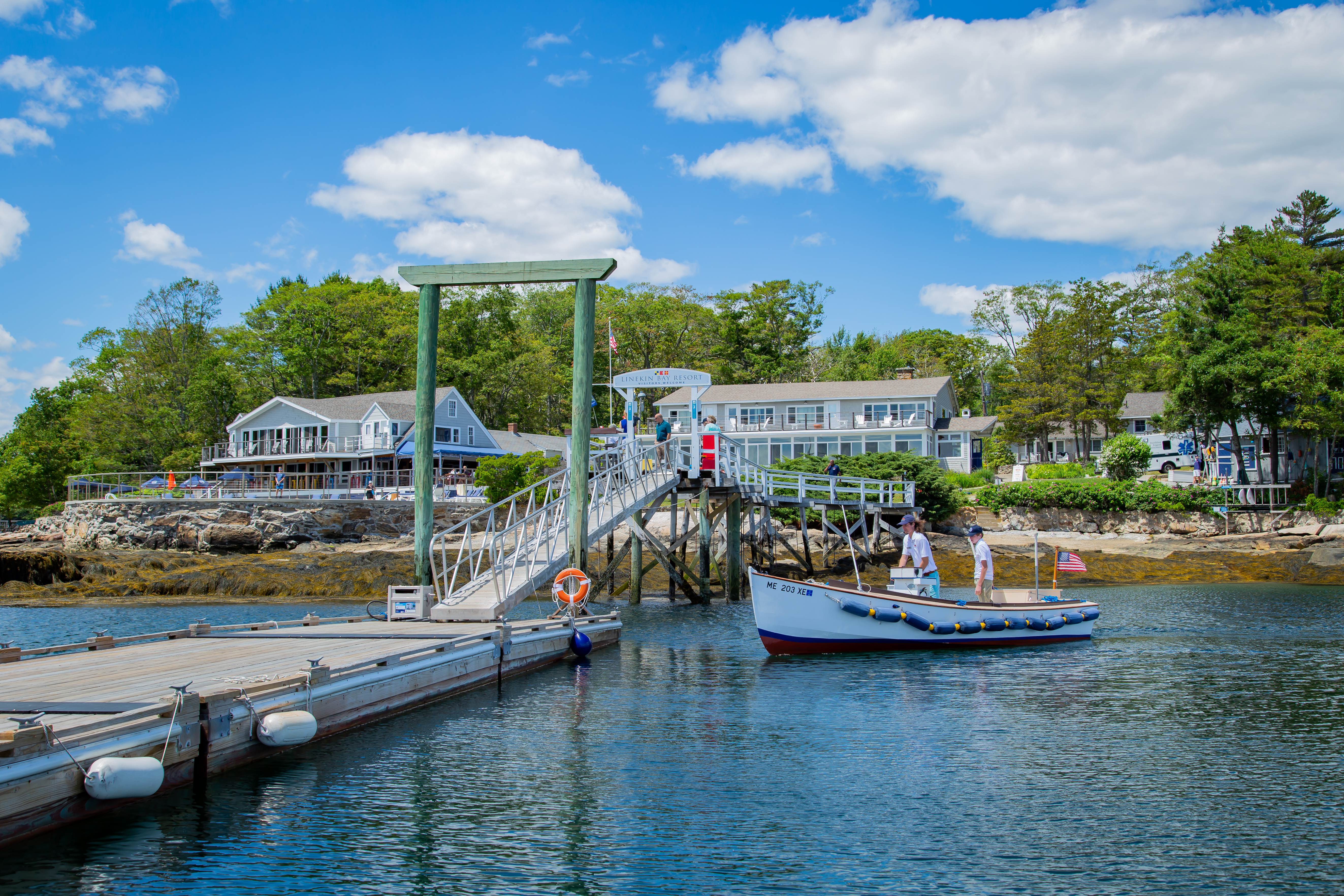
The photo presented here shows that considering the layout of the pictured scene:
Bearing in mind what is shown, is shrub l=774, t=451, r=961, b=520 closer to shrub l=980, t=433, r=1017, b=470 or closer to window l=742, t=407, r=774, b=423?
window l=742, t=407, r=774, b=423

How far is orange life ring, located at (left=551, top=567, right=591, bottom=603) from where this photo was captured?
18672mm

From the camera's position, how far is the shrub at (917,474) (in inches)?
1698

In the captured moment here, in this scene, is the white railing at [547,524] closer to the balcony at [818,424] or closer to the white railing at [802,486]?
the white railing at [802,486]

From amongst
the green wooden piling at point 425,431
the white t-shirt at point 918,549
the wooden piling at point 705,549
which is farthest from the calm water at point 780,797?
the wooden piling at point 705,549

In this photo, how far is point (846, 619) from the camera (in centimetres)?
1823

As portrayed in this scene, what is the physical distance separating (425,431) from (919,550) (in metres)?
9.62

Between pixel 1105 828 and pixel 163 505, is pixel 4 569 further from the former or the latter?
pixel 1105 828

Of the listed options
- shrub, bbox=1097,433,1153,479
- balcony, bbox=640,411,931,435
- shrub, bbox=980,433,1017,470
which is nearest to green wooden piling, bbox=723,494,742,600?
shrub, bbox=1097,433,1153,479

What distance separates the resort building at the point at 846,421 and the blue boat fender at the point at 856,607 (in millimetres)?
43880

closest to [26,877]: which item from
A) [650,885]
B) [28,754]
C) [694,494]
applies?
[28,754]

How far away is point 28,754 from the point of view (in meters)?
7.41

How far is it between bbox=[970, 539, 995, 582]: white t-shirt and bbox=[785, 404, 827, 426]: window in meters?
46.9

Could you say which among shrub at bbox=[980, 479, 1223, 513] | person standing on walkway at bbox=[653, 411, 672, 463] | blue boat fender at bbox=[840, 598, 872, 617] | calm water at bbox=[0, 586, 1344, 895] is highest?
person standing on walkway at bbox=[653, 411, 672, 463]

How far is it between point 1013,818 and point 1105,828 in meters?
0.76
